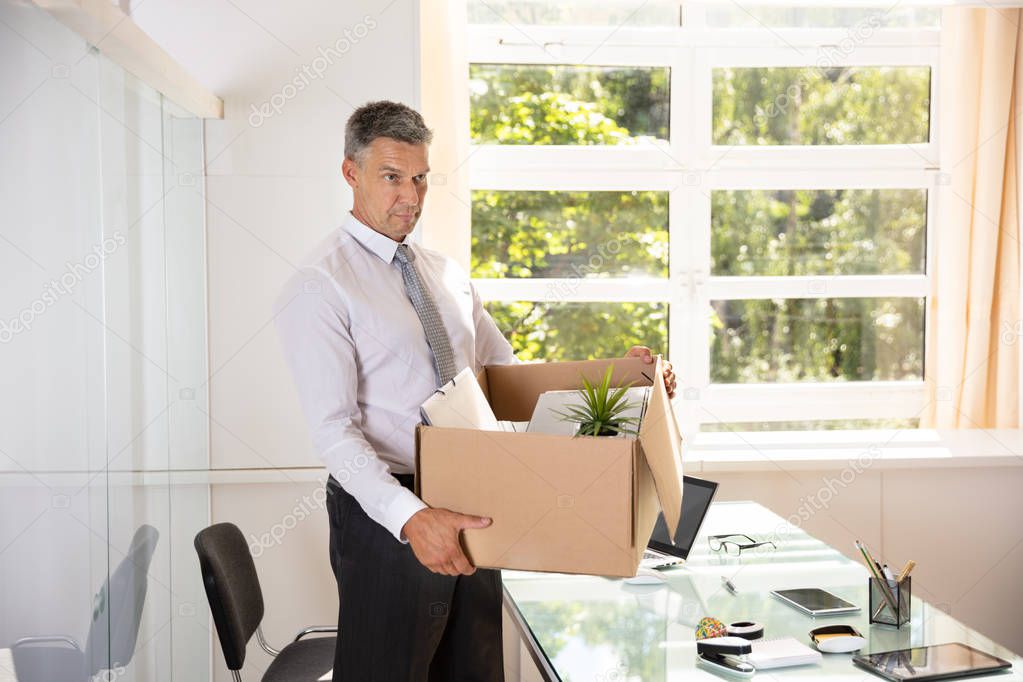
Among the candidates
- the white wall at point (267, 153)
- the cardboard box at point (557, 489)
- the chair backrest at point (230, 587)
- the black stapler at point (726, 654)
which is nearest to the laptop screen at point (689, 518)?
the black stapler at point (726, 654)

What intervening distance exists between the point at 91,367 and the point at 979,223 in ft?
10.5

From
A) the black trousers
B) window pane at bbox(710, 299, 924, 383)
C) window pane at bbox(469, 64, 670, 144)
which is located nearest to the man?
the black trousers

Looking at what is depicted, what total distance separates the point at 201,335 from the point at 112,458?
106 cm

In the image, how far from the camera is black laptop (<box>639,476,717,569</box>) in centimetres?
243

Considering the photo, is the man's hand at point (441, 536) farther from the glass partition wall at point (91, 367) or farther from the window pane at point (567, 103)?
the window pane at point (567, 103)

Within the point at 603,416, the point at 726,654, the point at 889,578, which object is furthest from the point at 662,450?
the point at 889,578

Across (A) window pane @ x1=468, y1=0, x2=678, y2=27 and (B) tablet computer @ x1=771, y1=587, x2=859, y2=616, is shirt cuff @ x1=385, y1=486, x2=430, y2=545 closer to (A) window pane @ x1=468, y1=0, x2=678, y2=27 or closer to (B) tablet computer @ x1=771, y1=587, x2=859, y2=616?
(B) tablet computer @ x1=771, y1=587, x2=859, y2=616

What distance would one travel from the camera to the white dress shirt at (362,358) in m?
1.79

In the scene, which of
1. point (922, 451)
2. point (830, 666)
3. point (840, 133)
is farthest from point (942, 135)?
point (830, 666)

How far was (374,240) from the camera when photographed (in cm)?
206

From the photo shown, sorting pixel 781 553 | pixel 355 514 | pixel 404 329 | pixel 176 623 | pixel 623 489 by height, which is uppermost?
pixel 404 329

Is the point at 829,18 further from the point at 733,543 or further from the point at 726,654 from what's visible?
the point at 726,654

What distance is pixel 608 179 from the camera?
372 cm

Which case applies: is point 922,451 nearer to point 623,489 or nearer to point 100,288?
point 623,489
